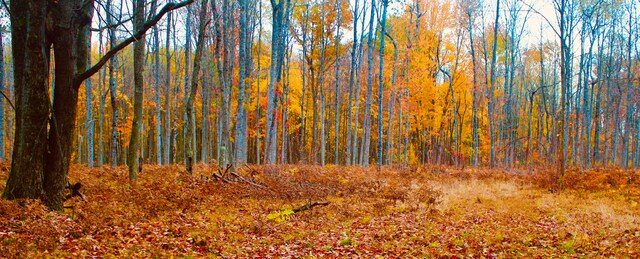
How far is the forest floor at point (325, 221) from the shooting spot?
592cm

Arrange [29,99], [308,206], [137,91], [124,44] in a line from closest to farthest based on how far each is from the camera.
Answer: [29,99]
[124,44]
[308,206]
[137,91]

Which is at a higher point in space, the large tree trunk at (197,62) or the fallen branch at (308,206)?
the large tree trunk at (197,62)

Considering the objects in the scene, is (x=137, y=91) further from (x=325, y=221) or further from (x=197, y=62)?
(x=325, y=221)

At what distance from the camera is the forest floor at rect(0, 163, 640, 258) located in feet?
19.4

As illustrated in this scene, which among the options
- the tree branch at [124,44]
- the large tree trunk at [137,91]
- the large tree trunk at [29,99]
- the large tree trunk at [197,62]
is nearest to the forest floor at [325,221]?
the large tree trunk at [29,99]

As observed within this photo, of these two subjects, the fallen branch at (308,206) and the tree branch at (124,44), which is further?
the fallen branch at (308,206)

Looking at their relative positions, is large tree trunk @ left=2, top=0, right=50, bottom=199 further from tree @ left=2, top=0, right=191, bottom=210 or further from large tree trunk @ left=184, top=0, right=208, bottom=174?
large tree trunk @ left=184, top=0, right=208, bottom=174

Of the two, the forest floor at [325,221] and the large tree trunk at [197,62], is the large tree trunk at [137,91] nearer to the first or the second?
the forest floor at [325,221]

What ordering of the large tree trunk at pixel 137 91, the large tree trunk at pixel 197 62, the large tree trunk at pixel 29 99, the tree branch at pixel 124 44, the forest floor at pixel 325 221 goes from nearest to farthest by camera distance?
the forest floor at pixel 325 221, the large tree trunk at pixel 29 99, the tree branch at pixel 124 44, the large tree trunk at pixel 137 91, the large tree trunk at pixel 197 62

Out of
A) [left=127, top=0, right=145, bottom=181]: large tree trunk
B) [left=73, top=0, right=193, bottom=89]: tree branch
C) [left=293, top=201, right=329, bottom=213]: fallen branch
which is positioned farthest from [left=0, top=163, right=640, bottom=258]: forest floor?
[left=73, top=0, right=193, bottom=89]: tree branch

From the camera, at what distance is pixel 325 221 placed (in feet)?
30.2

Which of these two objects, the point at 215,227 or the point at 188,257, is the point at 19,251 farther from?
the point at 215,227

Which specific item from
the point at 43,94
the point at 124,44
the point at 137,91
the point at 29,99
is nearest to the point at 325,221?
the point at 124,44

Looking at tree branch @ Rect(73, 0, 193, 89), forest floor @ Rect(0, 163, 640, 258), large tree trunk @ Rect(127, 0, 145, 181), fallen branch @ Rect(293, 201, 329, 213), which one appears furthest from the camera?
large tree trunk @ Rect(127, 0, 145, 181)
